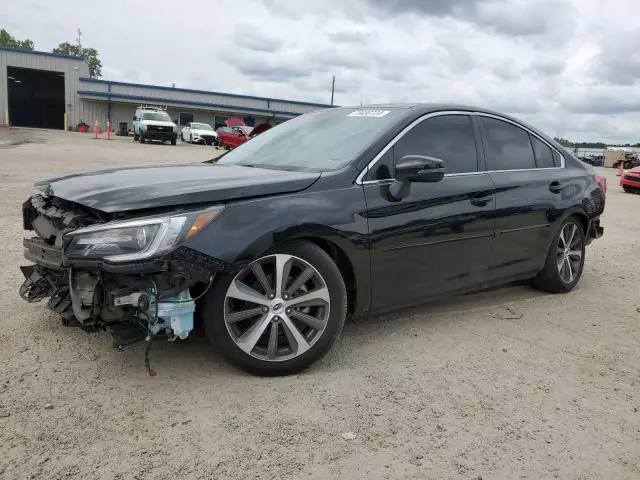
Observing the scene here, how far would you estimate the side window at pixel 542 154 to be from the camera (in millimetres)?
4955

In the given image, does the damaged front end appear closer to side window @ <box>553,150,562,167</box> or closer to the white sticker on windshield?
the white sticker on windshield

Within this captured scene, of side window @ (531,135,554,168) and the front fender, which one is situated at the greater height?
side window @ (531,135,554,168)

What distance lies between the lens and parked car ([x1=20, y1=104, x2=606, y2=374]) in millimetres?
2840

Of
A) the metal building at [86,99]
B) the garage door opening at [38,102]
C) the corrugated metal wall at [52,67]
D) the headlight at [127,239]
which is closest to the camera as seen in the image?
the headlight at [127,239]

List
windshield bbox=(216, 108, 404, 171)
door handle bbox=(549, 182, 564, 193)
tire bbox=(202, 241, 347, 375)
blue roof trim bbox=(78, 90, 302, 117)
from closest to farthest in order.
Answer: tire bbox=(202, 241, 347, 375), windshield bbox=(216, 108, 404, 171), door handle bbox=(549, 182, 564, 193), blue roof trim bbox=(78, 90, 302, 117)

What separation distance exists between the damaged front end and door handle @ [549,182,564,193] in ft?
10.4

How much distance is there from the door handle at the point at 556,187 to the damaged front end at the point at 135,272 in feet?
10.4

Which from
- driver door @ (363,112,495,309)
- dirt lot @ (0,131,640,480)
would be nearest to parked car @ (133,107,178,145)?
dirt lot @ (0,131,640,480)

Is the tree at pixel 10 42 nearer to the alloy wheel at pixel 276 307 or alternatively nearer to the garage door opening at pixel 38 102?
the garage door opening at pixel 38 102

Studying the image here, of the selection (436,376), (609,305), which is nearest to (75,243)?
(436,376)

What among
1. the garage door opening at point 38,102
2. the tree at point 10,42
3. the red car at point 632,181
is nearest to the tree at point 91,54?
the tree at point 10,42

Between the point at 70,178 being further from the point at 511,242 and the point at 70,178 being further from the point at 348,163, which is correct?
the point at 511,242

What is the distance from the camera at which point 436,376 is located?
3354 mm

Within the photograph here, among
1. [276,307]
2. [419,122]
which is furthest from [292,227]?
[419,122]
